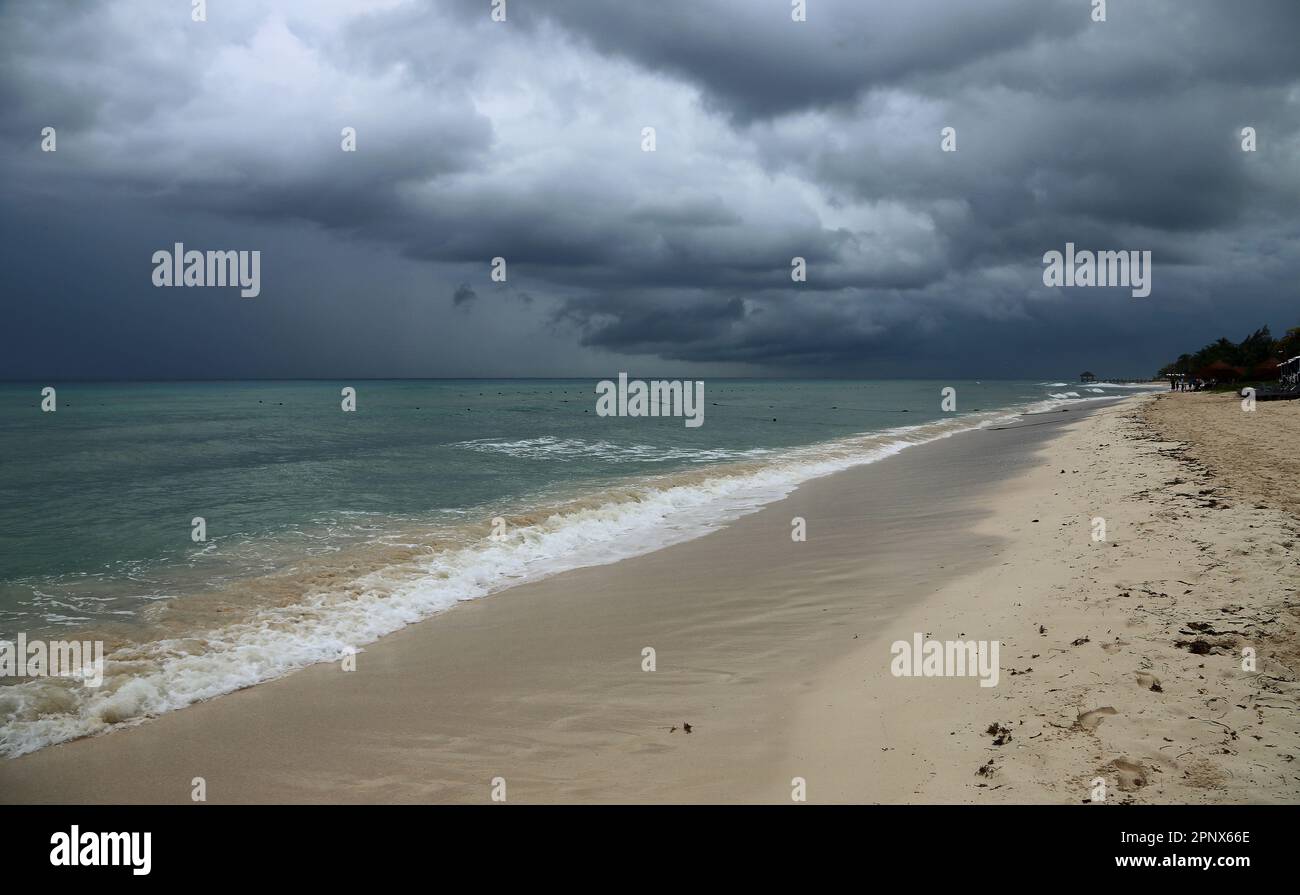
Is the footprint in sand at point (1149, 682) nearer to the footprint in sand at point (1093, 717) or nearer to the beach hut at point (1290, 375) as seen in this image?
the footprint in sand at point (1093, 717)

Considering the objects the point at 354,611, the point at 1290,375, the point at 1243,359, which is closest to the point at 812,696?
the point at 354,611

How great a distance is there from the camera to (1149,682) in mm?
5445

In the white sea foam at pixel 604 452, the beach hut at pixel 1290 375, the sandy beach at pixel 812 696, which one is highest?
the beach hut at pixel 1290 375

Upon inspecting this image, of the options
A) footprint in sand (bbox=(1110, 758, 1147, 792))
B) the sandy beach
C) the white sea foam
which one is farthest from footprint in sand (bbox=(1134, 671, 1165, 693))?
the white sea foam

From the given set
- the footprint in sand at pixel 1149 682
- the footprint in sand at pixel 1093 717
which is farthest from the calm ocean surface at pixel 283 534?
the footprint in sand at pixel 1149 682

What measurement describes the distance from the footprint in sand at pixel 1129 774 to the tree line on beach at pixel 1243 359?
7519 centimetres

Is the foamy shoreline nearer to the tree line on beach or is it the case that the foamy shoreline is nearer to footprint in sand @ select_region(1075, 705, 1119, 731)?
footprint in sand @ select_region(1075, 705, 1119, 731)

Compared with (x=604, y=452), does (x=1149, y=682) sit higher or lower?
lower

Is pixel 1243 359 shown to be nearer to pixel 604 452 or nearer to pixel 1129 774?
pixel 604 452

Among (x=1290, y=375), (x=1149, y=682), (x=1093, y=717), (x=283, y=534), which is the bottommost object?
(x=1093, y=717)

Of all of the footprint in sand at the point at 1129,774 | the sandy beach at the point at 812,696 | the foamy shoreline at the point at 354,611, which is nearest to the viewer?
the footprint in sand at the point at 1129,774

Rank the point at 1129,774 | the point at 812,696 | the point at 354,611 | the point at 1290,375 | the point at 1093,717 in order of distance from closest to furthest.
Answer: the point at 1129,774 < the point at 1093,717 < the point at 812,696 < the point at 354,611 < the point at 1290,375

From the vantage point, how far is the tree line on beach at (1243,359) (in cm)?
6175

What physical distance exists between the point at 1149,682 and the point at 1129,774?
1.53 m
